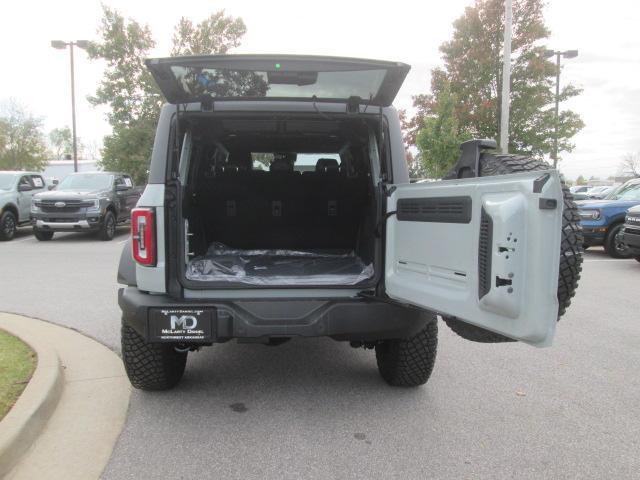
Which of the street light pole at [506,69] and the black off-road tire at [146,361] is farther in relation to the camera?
the street light pole at [506,69]

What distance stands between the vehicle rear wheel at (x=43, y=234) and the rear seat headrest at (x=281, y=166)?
10.9 metres

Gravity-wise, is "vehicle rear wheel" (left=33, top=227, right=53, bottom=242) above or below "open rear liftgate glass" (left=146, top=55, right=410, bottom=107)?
below

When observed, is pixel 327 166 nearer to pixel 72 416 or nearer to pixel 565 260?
pixel 565 260

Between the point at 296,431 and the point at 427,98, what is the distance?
22.6m

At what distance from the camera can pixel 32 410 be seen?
10.1 feet

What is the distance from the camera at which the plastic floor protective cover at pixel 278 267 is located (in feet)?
11.0

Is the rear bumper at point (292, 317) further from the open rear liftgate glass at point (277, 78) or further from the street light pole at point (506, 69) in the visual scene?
the street light pole at point (506, 69)

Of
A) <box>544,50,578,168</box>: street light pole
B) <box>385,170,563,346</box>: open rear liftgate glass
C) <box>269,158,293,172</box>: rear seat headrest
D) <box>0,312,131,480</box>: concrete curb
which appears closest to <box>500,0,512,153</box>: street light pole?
<box>544,50,578,168</box>: street light pole

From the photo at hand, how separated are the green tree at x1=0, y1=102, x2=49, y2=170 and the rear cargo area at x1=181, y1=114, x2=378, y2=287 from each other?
35.3 metres

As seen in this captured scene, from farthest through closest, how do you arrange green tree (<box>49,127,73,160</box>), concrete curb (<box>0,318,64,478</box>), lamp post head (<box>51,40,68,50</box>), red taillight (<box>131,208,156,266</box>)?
green tree (<box>49,127,73,160</box>), lamp post head (<box>51,40,68,50</box>), red taillight (<box>131,208,156,266</box>), concrete curb (<box>0,318,64,478</box>)

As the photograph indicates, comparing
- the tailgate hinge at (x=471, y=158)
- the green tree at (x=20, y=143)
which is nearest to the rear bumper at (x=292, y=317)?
the tailgate hinge at (x=471, y=158)

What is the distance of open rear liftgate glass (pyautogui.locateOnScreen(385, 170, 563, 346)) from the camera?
7.07 ft

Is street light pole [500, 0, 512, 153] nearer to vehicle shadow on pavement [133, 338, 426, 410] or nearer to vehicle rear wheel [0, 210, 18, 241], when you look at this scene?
vehicle shadow on pavement [133, 338, 426, 410]

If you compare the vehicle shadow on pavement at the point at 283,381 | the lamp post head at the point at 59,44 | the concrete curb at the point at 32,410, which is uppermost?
the lamp post head at the point at 59,44
